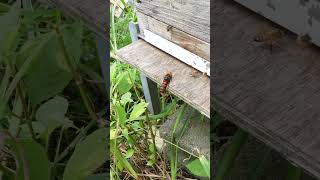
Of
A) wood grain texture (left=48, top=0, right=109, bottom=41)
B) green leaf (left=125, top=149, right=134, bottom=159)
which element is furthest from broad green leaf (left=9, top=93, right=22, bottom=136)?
green leaf (left=125, top=149, right=134, bottom=159)

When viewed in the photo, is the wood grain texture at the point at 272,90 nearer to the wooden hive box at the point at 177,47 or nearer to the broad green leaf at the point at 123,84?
the wooden hive box at the point at 177,47

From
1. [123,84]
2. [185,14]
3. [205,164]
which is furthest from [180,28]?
[123,84]

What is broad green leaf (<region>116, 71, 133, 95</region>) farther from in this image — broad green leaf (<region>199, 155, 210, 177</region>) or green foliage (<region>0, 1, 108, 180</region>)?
green foliage (<region>0, 1, 108, 180</region>)

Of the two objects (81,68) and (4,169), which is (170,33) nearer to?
(81,68)

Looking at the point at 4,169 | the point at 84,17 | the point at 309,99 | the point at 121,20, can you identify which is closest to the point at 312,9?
the point at 309,99

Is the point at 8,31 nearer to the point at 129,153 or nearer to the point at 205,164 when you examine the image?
the point at 205,164

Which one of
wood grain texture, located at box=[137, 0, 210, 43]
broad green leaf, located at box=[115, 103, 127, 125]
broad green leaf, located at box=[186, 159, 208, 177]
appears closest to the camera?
wood grain texture, located at box=[137, 0, 210, 43]
